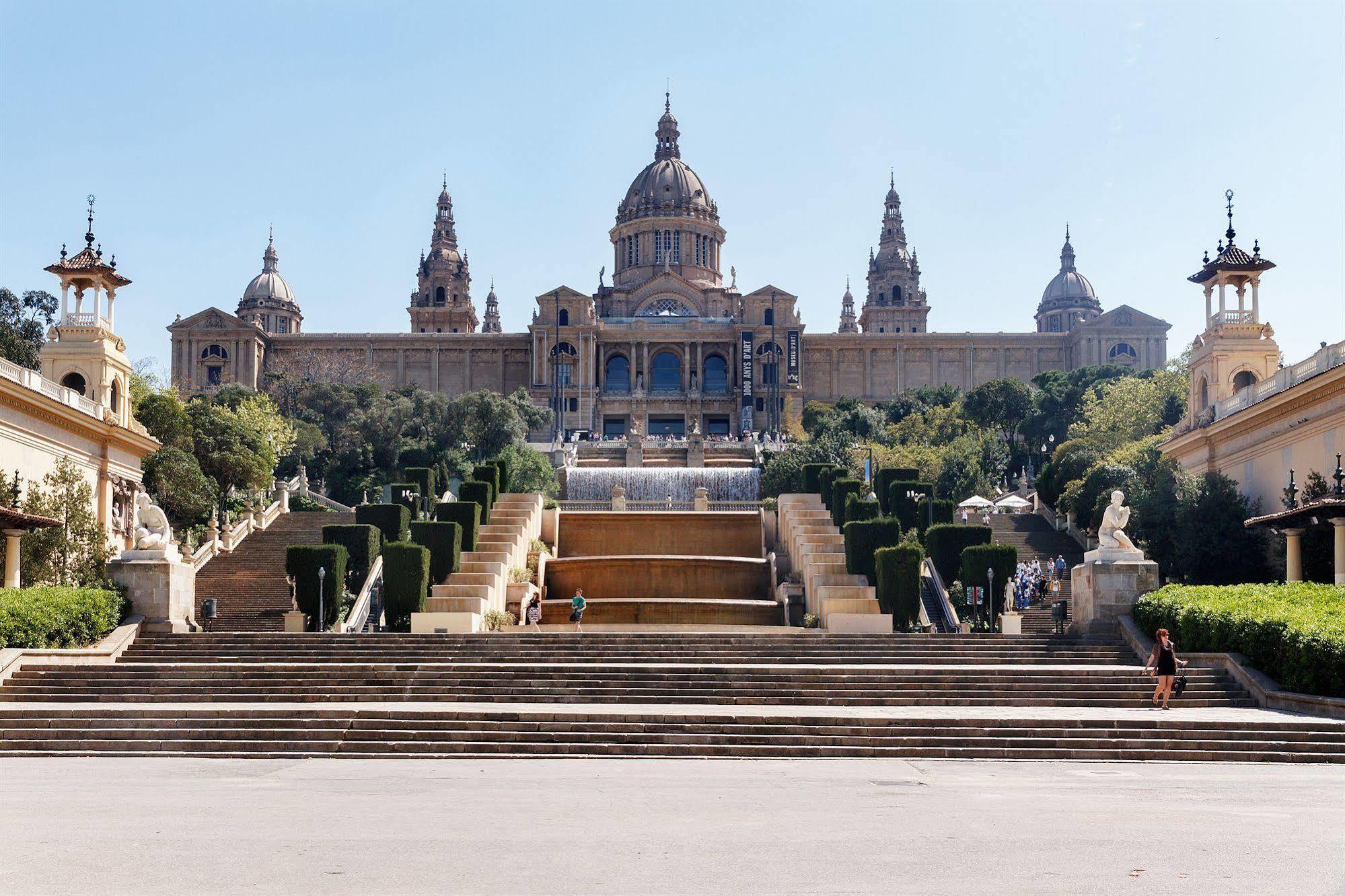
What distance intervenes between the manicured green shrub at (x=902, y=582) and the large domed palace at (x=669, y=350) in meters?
71.6

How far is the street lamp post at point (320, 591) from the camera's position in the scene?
3262cm

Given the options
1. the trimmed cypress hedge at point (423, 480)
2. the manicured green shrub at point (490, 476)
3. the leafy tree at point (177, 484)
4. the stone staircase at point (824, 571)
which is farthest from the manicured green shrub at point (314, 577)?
the leafy tree at point (177, 484)

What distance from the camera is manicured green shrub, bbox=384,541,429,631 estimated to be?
32.7 metres

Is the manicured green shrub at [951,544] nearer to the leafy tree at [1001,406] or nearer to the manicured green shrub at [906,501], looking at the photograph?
the manicured green shrub at [906,501]

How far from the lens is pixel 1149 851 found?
11.3 m

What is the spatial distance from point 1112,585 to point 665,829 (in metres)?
18.2

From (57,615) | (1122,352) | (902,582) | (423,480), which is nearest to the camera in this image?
(57,615)

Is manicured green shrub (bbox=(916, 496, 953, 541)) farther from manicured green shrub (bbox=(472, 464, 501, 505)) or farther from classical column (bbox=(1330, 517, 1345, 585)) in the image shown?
classical column (bbox=(1330, 517, 1345, 585))

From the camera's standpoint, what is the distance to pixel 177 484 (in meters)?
47.7

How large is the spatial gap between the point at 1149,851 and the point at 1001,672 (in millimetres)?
12961

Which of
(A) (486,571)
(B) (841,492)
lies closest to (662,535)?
(B) (841,492)

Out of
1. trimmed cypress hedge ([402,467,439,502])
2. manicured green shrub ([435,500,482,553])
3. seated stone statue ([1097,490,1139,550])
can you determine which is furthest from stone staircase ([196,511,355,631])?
seated stone statue ([1097,490,1139,550])

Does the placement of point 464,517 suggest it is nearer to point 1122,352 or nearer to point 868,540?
point 868,540

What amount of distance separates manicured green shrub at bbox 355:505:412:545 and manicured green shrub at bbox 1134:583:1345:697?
19811 millimetres
